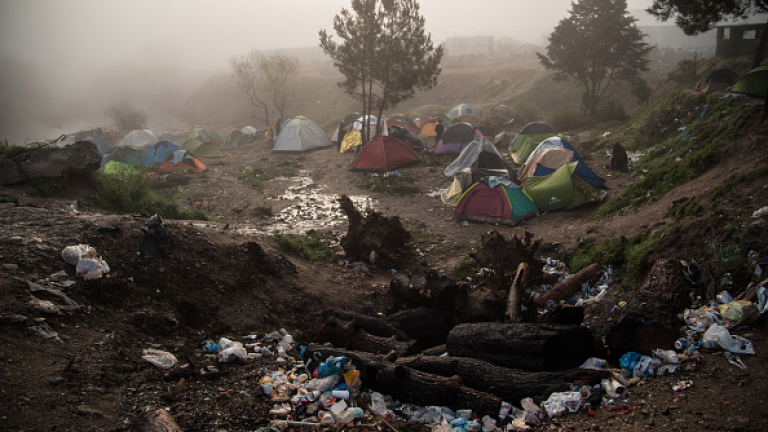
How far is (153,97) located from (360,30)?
4845 centimetres

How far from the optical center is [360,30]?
19266 mm

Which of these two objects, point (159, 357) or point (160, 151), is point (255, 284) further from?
point (160, 151)

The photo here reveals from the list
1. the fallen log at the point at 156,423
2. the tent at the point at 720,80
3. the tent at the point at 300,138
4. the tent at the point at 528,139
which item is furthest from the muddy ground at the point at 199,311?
the tent at the point at 300,138

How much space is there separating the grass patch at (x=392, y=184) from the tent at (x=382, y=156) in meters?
1.01

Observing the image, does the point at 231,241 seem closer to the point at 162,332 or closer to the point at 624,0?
the point at 162,332

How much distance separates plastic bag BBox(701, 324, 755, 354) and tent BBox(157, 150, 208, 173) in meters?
19.3

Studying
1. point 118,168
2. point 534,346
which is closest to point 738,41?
point 534,346

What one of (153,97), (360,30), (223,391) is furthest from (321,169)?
(153,97)

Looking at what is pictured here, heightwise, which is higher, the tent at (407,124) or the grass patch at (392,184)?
the tent at (407,124)

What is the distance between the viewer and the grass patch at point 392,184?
575 inches

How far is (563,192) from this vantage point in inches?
437

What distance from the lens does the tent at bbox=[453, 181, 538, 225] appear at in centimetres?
1094

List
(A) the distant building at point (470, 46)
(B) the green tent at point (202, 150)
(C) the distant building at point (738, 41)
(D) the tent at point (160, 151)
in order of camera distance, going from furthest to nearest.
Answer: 1. (A) the distant building at point (470, 46)
2. (B) the green tent at point (202, 150)
3. (C) the distant building at point (738, 41)
4. (D) the tent at point (160, 151)

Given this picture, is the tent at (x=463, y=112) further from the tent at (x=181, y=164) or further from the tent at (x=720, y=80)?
the tent at (x=181, y=164)
